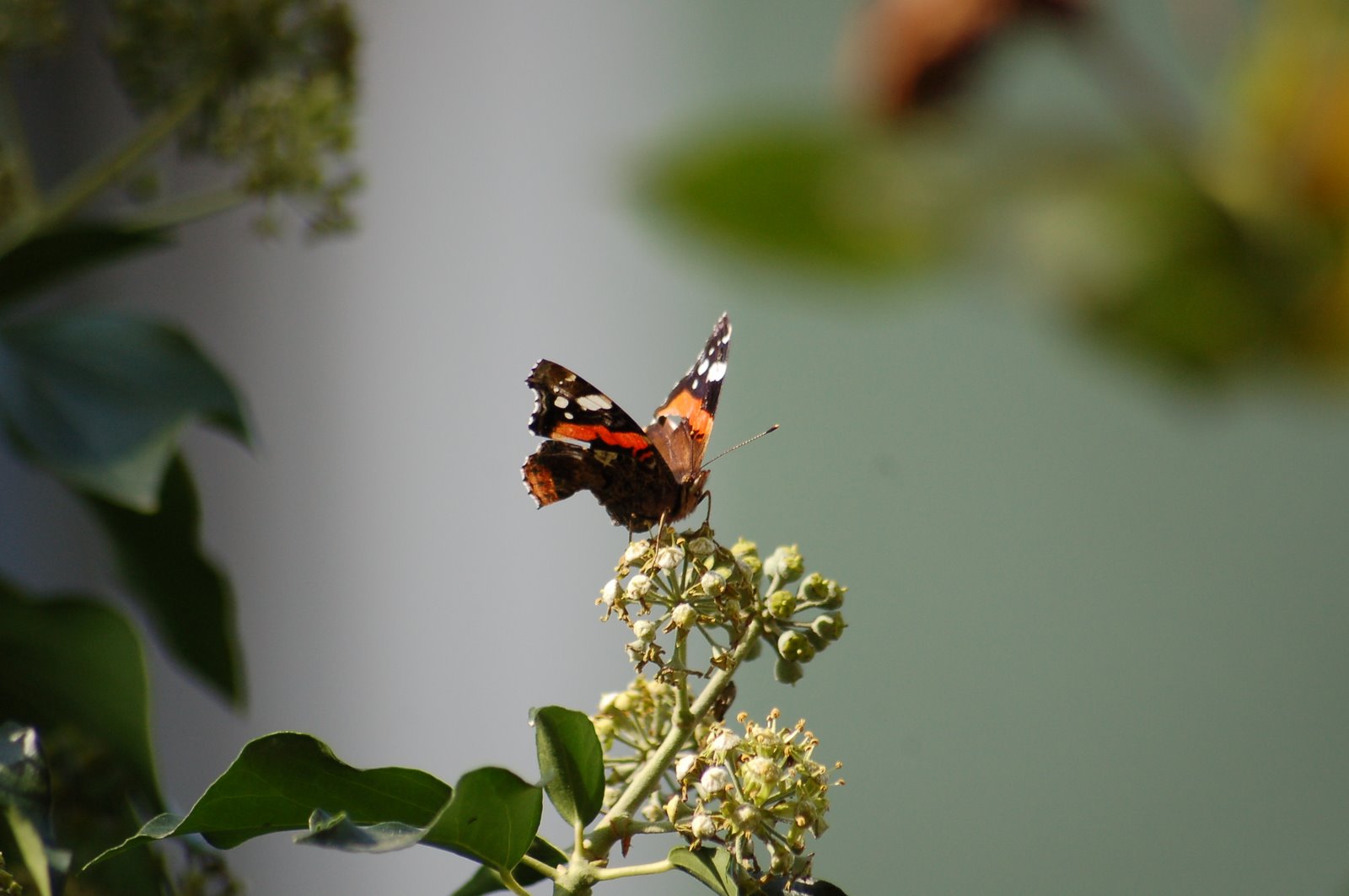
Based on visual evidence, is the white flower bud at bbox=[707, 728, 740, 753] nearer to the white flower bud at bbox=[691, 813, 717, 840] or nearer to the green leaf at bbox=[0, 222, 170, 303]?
the white flower bud at bbox=[691, 813, 717, 840]

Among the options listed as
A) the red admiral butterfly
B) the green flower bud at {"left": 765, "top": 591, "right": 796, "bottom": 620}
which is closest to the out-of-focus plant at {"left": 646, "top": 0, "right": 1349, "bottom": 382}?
the green flower bud at {"left": 765, "top": 591, "right": 796, "bottom": 620}

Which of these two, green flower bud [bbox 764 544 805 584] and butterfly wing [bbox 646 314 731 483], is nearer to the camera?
green flower bud [bbox 764 544 805 584]

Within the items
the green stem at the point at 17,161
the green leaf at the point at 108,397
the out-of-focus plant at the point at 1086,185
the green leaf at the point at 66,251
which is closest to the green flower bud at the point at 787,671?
the out-of-focus plant at the point at 1086,185

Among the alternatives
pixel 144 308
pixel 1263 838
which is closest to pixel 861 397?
pixel 1263 838

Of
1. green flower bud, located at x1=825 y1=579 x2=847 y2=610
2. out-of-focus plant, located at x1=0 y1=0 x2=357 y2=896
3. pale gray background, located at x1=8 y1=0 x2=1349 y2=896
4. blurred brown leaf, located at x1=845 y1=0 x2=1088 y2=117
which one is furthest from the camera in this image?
pale gray background, located at x1=8 y1=0 x2=1349 y2=896

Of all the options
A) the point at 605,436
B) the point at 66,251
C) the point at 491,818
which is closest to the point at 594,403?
the point at 605,436

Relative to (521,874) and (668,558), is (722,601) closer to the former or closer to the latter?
(668,558)

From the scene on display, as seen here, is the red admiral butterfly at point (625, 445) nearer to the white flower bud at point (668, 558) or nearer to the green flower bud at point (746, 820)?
the white flower bud at point (668, 558)

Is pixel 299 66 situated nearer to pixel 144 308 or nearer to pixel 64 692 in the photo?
pixel 64 692
